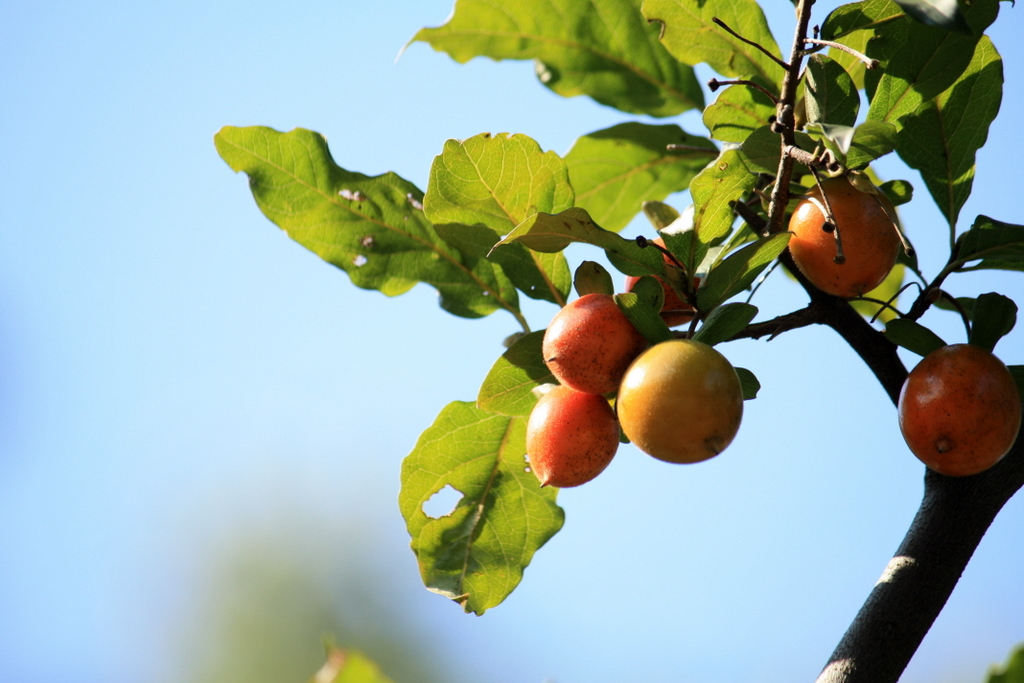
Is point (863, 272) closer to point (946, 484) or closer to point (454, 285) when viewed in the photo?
point (946, 484)

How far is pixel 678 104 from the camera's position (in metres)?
1.93

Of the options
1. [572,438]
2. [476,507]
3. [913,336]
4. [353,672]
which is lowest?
[353,672]

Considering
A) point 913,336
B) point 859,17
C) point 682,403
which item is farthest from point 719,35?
point 682,403

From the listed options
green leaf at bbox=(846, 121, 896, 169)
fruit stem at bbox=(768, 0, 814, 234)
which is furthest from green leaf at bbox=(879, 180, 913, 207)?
fruit stem at bbox=(768, 0, 814, 234)

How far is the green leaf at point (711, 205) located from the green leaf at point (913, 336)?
0.32 meters

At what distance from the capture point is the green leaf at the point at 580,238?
1.20m

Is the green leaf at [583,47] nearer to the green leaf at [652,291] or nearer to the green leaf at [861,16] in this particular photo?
the green leaf at [861,16]

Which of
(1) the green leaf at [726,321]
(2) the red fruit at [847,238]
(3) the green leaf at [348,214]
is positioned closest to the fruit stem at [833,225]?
(2) the red fruit at [847,238]

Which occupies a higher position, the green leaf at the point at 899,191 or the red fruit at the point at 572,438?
the green leaf at the point at 899,191

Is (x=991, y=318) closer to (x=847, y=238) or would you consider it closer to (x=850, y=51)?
(x=847, y=238)

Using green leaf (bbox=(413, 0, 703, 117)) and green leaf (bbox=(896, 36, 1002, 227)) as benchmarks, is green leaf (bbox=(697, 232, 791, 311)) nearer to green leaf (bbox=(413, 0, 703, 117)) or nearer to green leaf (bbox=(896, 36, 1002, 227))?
green leaf (bbox=(896, 36, 1002, 227))

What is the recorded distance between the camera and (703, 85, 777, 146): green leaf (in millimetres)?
1570

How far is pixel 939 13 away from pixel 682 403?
0.57 m

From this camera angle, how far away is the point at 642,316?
1203mm
